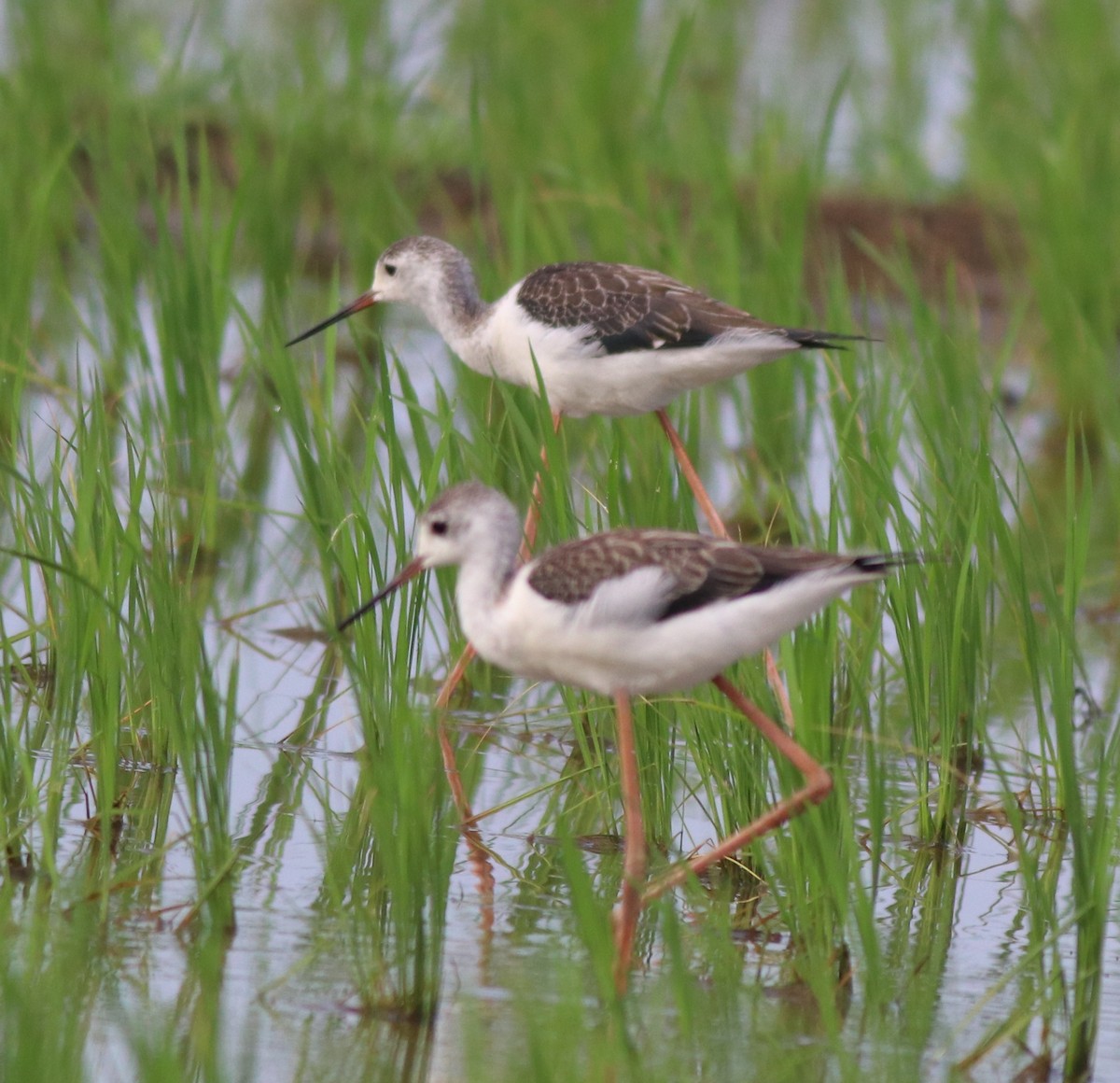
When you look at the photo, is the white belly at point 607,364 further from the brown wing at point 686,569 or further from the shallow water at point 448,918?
the brown wing at point 686,569

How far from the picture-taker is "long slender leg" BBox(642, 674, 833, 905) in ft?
13.2

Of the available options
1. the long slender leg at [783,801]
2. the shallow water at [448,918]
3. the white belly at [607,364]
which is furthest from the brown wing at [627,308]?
the long slender leg at [783,801]

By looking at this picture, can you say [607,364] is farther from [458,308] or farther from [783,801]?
[783,801]

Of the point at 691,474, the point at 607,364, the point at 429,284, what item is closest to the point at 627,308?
the point at 607,364

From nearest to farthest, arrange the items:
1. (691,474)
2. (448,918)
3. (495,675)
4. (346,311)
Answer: (448,918), (691,474), (495,675), (346,311)

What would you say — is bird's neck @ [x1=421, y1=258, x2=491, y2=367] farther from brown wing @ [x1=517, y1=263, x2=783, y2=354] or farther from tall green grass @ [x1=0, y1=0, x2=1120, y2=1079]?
brown wing @ [x1=517, y1=263, x2=783, y2=354]

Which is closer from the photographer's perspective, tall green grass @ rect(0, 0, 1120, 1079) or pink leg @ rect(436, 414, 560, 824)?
tall green grass @ rect(0, 0, 1120, 1079)

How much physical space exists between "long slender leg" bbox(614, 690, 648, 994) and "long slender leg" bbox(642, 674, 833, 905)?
4 cm

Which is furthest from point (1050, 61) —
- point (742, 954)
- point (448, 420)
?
point (742, 954)

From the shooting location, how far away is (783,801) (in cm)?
420

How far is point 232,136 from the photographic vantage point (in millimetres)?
10742

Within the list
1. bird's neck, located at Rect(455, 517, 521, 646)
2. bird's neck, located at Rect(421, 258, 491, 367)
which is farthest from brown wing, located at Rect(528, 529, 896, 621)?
bird's neck, located at Rect(421, 258, 491, 367)

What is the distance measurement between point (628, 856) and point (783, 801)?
0.35 meters

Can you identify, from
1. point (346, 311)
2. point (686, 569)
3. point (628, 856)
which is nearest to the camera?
point (686, 569)
